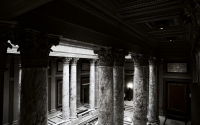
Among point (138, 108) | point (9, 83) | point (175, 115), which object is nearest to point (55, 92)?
point (9, 83)

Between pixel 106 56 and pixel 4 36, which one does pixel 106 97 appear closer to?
pixel 106 56

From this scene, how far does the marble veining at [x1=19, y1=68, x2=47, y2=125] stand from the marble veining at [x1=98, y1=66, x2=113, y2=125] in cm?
227

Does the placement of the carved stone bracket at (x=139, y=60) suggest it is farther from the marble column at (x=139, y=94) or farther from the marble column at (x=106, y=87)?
the marble column at (x=106, y=87)

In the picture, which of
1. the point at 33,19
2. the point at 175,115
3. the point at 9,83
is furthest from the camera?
the point at 175,115

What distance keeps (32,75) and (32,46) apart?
0.53 meters

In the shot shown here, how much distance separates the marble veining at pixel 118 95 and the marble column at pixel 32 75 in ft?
9.32

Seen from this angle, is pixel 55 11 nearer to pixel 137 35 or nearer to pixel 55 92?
pixel 137 35

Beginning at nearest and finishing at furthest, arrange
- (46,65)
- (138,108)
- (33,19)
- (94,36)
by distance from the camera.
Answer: (33,19) < (46,65) < (94,36) < (138,108)

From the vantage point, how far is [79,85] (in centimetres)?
1436

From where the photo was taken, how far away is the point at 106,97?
4.50 meters

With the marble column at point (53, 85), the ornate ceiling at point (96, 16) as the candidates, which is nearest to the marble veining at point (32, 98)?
the ornate ceiling at point (96, 16)

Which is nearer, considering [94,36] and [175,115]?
[94,36]

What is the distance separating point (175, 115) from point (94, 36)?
911cm

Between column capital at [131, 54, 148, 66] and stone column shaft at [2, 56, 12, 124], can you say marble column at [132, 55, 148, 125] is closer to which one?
column capital at [131, 54, 148, 66]
